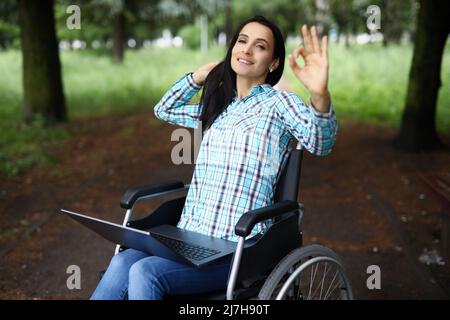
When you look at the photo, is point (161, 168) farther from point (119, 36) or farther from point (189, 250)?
point (119, 36)

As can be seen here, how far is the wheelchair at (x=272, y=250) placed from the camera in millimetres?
2404

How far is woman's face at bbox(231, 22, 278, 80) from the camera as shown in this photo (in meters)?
2.88

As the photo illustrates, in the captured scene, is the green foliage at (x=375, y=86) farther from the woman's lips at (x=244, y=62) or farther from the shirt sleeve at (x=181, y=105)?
the woman's lips at (x=244, y=62)

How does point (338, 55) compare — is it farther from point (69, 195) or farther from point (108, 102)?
point (69, 195)

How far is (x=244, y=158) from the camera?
275 centimetres

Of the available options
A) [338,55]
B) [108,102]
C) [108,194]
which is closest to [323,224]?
[108,194]

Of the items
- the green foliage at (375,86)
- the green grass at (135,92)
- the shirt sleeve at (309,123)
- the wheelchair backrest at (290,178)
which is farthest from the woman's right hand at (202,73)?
the green foliage at (375,86)

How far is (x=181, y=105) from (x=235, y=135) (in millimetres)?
526

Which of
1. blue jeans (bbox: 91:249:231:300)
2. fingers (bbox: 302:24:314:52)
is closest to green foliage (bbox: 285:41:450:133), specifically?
fingers (bbox: 302:24:314:52)

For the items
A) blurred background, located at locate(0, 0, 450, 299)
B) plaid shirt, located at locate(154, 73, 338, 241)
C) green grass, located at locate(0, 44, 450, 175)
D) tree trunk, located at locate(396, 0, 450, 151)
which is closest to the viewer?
plaid shirt, located at locate(154, 73, 338, 241)

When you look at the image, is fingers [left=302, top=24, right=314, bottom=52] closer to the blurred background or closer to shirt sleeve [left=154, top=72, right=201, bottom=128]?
shirt sleeve [left=154, top=72, right=201, bottom=128]

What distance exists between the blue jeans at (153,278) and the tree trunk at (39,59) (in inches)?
325

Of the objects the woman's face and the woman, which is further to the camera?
the woman's face

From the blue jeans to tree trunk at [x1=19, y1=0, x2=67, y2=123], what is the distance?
8245 millimetres
